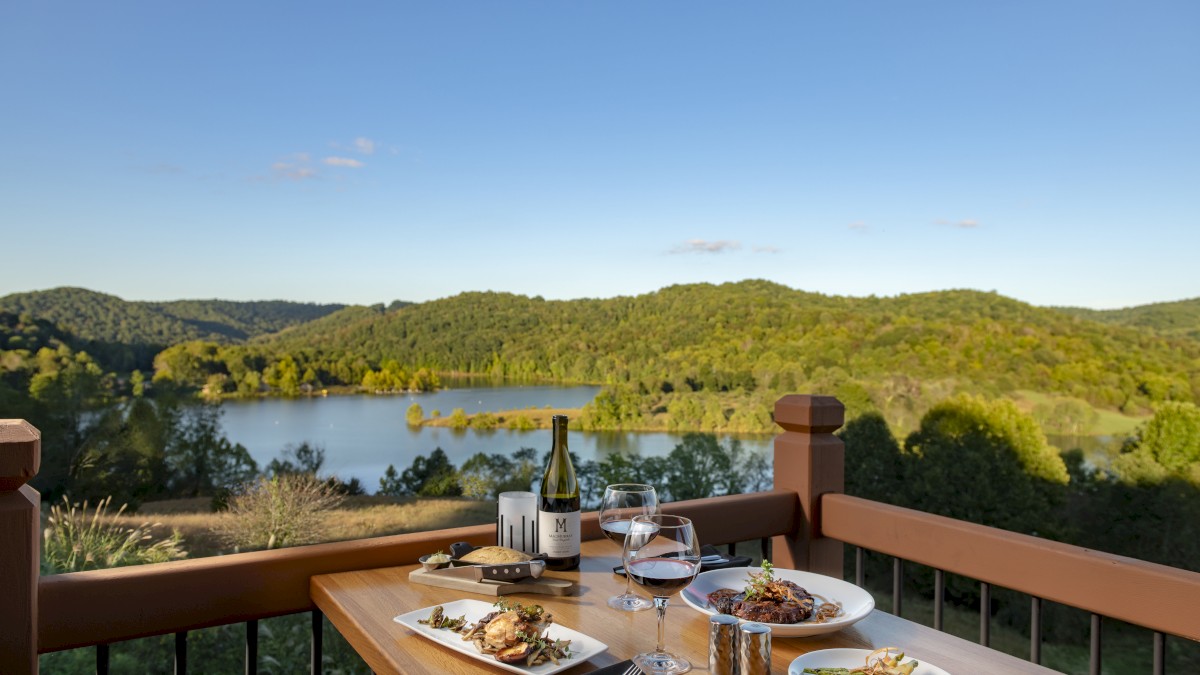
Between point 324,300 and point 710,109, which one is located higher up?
point 710,109

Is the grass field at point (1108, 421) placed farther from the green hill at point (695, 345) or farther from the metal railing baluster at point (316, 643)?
the metal railing baluster at point (316, 643)

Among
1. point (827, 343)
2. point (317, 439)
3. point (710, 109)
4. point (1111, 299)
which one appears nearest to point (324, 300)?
point (317, 439)

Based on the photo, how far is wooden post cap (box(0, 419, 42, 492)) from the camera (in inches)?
36.7

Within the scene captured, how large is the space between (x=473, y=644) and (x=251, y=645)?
0.56m

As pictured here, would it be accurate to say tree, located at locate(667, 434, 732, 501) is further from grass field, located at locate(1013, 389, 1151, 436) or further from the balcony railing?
the balcony railing

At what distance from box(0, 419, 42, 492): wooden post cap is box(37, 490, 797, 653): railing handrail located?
0.17 meters

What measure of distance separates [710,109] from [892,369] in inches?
361

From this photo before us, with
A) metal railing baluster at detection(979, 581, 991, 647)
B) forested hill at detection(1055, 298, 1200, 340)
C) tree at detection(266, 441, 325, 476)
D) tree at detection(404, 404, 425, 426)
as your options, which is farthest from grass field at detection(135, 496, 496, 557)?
forested hill at detection(1055, 298, 1200, 340)

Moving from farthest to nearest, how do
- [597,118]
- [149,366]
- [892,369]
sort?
[892,369], [149,366], [597,118]

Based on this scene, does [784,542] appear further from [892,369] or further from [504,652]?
[892,369]

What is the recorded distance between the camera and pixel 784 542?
5.80 ft

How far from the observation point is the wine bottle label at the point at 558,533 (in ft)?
4.08

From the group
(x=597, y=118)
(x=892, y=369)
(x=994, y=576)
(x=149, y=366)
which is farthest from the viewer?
(x=892, y=369)

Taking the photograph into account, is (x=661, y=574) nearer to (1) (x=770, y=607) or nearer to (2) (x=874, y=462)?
(1) (x=770, y=607)
